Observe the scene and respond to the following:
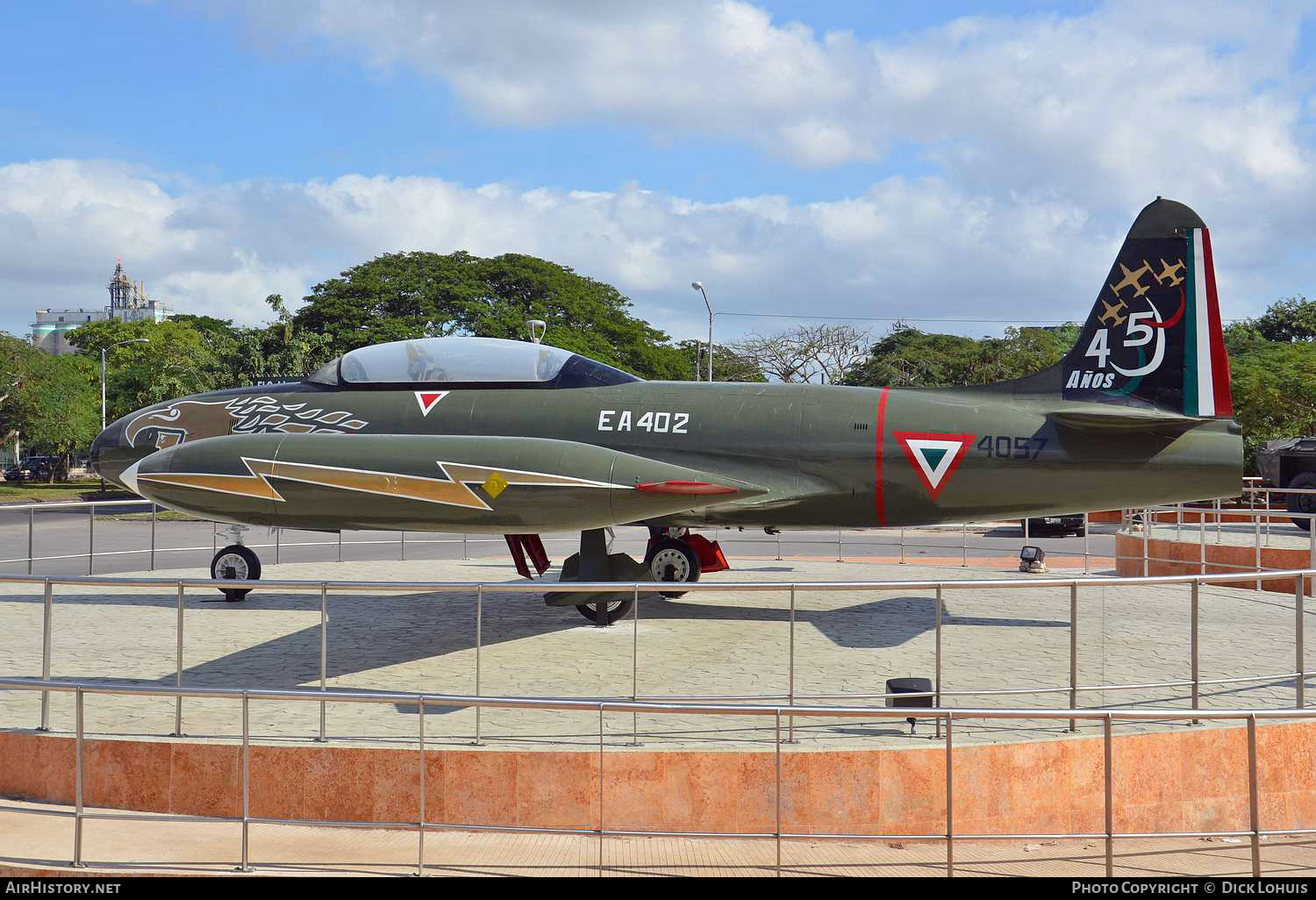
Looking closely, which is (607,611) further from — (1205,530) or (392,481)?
(1205,530)

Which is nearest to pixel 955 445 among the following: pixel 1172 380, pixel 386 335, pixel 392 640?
pixel 1172 380

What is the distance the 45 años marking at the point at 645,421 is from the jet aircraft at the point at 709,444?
3 centimetres

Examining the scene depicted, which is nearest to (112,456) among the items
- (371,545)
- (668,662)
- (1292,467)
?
(668,662)

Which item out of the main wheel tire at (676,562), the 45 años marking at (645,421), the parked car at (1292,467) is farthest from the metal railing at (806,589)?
the parked car at (1292,467)

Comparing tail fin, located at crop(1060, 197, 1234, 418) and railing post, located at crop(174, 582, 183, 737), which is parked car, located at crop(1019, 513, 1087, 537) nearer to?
tail fin, located at crop(1060, 197, 1234, 418)

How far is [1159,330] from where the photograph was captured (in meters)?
12.8

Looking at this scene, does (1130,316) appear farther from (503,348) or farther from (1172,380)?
(503,348)

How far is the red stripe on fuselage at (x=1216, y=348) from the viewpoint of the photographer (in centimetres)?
1231

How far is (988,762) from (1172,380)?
6.87 m

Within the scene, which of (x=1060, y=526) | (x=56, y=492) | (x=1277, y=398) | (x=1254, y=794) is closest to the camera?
(x=1254, y=794)

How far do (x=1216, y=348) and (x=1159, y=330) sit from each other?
67 cm

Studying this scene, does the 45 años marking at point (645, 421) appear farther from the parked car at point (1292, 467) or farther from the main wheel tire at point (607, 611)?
the parked car at point (1292, 467)

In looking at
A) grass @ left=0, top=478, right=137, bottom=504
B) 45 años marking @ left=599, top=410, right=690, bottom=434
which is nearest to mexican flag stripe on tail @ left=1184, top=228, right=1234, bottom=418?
45 años marking @ left=599, top=410, right=690, bottom=434

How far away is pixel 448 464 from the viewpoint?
39.5 ft
